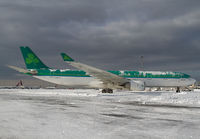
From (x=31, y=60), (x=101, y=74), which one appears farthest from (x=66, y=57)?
(x=31, y=60)

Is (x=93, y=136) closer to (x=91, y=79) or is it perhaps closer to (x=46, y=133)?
(x=46, y=133)

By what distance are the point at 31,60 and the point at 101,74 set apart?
12.6 metres

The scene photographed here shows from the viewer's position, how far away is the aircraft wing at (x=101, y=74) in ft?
76.0

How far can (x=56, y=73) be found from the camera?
1125 inches

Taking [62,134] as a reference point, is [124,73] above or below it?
above

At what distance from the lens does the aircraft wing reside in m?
23.2

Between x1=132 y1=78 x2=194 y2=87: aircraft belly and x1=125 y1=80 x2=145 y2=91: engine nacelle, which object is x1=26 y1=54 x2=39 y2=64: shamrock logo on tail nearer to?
x1=125 y1=80 x2=145 y2=91: engine nacelle

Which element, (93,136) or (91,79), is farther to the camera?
(91,79)

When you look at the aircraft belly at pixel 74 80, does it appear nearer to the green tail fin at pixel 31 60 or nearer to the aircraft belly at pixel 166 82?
the green tail fin at pixel 31 60

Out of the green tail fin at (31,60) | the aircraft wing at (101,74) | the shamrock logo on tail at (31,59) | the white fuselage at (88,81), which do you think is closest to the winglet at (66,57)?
the aircraft wing at (101,74)

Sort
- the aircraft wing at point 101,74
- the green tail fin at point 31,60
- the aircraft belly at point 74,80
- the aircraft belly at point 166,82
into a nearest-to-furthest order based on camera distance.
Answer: the aircraft wing at point 101,74 → the aircraft belly at point 74,80 → the aircraft belly at point 166,82 → the green tail fin at point 31,60

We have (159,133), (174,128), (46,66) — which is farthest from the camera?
(46,66)

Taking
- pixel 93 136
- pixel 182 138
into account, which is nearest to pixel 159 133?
pixel 182 138

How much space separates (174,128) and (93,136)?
113 inches
